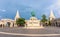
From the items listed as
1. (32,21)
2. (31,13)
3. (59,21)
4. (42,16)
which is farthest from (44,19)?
(32,21)

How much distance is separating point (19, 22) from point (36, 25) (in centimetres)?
2974

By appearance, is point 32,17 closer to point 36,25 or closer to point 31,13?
point 31,13

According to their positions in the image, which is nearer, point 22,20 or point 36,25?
point 36,25

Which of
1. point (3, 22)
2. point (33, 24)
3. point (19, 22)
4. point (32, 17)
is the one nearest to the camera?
point (33, 24)

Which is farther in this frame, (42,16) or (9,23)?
(9,23)

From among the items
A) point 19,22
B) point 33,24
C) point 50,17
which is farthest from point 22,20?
point 33,24

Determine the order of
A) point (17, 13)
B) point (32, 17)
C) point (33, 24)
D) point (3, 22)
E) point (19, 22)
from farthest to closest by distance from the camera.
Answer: point (17, 13) < point (3, 22) < point (19, 22) < point (32, 17) < point (33, 24)

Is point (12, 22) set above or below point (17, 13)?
below

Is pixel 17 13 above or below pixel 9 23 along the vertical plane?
above

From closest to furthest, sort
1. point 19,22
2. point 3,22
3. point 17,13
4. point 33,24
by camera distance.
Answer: point 33,24 < point 19,22 < point 3,22 < point 17,13

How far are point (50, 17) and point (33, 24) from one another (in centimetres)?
4941

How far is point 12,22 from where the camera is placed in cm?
7906

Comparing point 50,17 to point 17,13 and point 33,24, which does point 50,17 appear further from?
point 33,24

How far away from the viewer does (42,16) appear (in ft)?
216
